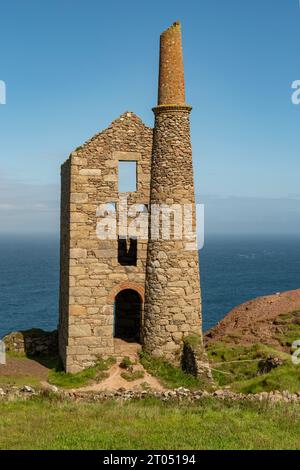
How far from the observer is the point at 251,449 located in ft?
36.1

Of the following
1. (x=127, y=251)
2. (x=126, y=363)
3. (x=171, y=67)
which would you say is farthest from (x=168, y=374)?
(x=171, y=67)

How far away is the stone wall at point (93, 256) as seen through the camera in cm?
2097

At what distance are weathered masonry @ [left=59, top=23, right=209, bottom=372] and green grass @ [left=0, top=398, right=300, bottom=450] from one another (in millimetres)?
6387

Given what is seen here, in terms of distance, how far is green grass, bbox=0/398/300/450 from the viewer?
1126cm

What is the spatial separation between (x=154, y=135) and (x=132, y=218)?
3.16 meters

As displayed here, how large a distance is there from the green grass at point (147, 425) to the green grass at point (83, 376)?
5333 millimetres

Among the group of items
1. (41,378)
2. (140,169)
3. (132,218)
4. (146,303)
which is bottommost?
(41,378)

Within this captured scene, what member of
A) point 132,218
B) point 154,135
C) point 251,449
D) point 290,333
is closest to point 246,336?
point 290,333

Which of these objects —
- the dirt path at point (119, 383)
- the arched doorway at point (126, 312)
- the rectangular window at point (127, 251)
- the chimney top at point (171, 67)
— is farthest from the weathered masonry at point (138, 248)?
the arched doorway at point (126, 312)

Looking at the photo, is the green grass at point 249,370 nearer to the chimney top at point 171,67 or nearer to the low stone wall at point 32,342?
the low stone wall at point 32,342

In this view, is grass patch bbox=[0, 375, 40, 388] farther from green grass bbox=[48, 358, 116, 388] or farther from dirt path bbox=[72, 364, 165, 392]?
dirt path bbox=[72, 364, 165, 392]

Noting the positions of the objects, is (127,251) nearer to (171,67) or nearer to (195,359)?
(195,359)

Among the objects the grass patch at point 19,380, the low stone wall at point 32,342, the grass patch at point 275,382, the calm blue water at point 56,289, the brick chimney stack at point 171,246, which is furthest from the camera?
the calm blue water at point 56,289
